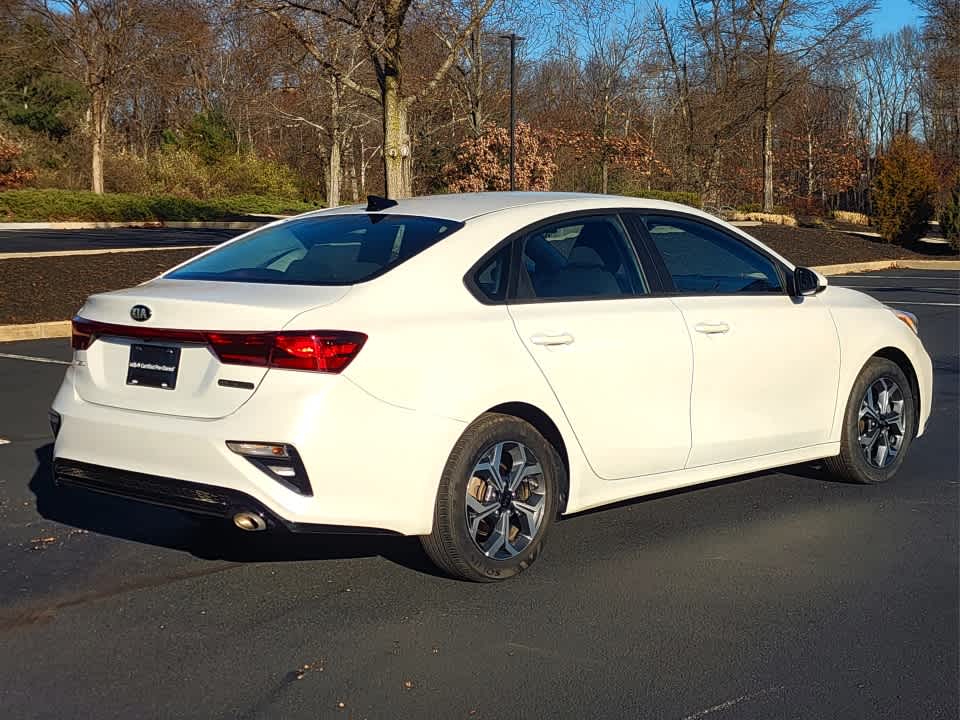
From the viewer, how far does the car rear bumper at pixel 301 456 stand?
4.56 m

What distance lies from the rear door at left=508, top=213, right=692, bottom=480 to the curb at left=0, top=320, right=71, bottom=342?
10337 mm

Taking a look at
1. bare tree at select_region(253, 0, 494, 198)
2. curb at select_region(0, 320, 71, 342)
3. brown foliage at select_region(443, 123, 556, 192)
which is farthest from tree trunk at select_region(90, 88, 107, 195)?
curb at select_region(0, 320, 71, 342)

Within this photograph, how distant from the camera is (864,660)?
4.32 meters

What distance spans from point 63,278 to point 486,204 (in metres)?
13.4

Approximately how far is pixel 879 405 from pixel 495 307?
2.85 metres

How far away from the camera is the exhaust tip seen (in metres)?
4.64

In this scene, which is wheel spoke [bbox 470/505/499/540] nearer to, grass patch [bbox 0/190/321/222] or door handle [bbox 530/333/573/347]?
door handle [bbox 530/333/573/347]

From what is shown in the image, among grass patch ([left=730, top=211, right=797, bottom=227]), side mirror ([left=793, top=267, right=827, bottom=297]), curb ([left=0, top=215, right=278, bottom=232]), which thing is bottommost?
side mirror ([left=793, top=267, right=827, bottom=297])

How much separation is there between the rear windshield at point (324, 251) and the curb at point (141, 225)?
34.7 metres

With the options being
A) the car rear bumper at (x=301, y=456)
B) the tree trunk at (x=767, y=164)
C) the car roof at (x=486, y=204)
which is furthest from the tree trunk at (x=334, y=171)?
the car rear bumper at (x=301, y=456)

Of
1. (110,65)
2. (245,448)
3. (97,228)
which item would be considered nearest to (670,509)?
(245,448)

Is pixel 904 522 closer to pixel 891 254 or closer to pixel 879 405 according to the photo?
pixel 879 405

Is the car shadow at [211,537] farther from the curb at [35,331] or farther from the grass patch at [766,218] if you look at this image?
the grass patch at [766,218]

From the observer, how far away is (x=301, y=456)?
14.9 ft
